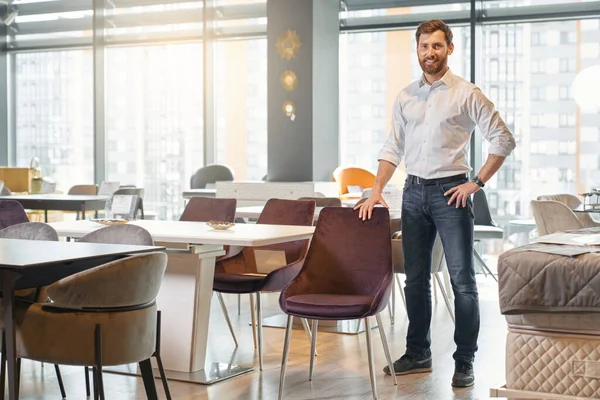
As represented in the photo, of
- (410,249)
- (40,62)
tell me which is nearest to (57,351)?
(410,249)

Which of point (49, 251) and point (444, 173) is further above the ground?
point (444, 173)

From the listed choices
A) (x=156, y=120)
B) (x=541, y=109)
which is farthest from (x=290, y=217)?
(x=156, y=120)

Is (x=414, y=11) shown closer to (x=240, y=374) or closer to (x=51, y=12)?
(x=51, y=12)

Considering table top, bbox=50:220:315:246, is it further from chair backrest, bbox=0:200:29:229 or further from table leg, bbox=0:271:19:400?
table leg, bbox=0:271:19:400

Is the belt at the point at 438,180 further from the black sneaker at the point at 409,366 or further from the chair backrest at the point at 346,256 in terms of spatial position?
the black sneaker at the point at 409,366

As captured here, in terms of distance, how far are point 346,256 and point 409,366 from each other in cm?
68

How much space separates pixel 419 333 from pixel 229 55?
706 centimetres

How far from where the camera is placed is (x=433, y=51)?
13.6ft

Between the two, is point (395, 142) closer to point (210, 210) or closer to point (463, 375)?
point (463, 375)

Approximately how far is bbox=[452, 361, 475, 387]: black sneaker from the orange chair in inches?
202

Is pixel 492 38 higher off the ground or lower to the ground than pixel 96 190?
higher

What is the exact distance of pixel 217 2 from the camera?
11.0 meters

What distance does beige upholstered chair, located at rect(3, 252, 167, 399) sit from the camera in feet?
9.76

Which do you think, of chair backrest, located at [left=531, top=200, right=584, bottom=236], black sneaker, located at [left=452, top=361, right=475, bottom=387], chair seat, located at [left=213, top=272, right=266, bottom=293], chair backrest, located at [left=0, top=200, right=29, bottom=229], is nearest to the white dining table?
chair seat, located at [left=213, top=272, right=266, bottom=293]
